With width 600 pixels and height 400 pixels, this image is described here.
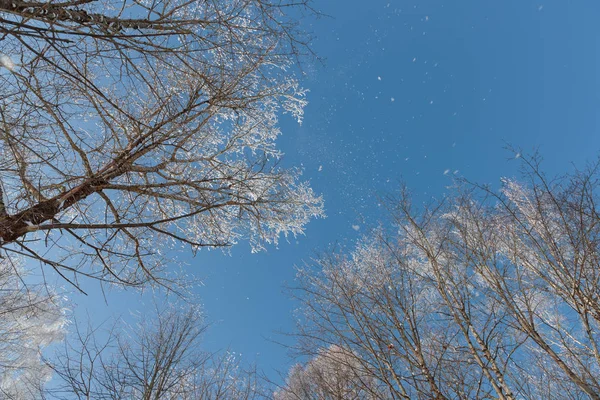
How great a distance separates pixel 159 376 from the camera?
539cm

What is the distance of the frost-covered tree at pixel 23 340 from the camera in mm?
8503

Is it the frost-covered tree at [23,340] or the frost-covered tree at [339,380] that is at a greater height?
the frost-covered tree at [23,340]

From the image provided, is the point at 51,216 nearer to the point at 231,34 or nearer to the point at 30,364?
the point at 231,34

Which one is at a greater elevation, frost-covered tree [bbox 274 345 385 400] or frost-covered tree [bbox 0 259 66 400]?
frost-covered tree [bbox 0 259 66 400]

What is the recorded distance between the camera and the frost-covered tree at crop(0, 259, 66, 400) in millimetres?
8503

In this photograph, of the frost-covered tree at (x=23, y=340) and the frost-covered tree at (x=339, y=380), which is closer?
the frost-covered tree at (x=339, y=380)

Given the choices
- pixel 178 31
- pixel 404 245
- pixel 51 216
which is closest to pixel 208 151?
pixel 51 216

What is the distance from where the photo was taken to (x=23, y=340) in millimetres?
9547

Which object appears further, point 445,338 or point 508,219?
point 508,219

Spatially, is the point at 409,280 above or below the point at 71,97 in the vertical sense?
below

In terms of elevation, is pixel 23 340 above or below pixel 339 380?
above

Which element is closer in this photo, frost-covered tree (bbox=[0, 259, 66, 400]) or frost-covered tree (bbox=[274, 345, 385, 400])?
frost-covered tree (bbox=[274, 345, 385, 400])

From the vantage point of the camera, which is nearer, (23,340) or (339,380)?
(339,380)

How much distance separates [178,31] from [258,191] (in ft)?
8.08
